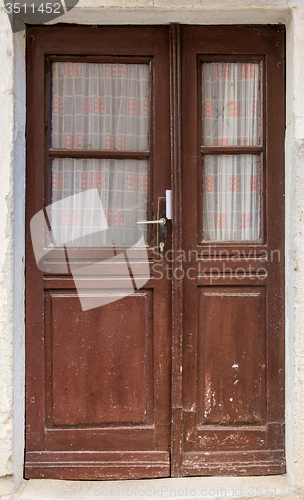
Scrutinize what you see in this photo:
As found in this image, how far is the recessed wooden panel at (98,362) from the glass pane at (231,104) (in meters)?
1.20

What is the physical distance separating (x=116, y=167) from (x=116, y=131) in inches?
8.9

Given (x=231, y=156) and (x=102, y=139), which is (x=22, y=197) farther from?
(x=231, y=156)

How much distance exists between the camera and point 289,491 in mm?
2045

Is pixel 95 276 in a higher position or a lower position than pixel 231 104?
lower

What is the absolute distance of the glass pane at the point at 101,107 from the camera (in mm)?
2182

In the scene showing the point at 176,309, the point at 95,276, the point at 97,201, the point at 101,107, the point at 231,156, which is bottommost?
the point at 176,309

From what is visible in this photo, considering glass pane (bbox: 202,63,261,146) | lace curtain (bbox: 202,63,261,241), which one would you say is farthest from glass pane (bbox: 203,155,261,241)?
glass pane (bbox: 202,63,261,146)


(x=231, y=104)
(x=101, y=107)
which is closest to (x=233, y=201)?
(x=231, y=104)

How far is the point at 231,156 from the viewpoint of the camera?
222cm

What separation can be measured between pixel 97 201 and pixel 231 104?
1.05 metres

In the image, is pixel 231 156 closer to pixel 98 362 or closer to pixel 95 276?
pixel 95 276

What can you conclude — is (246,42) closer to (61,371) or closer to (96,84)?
(96,84)

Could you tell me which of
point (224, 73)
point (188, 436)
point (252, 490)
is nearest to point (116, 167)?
point (224, 73)

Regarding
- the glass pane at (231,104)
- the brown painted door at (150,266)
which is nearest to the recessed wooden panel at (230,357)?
the brown painted door at (150,266)
